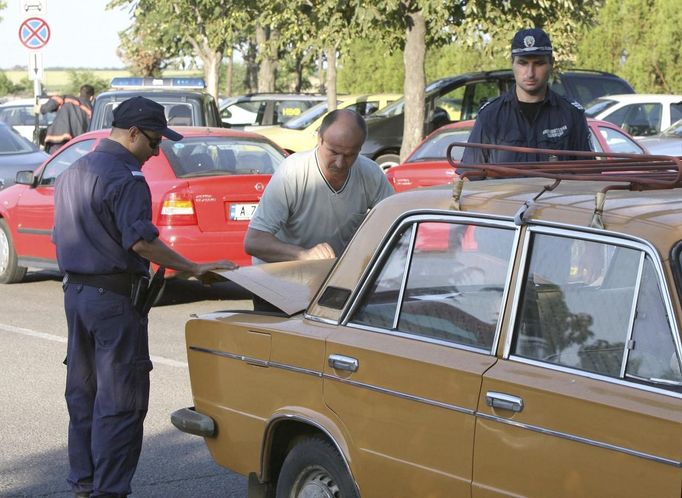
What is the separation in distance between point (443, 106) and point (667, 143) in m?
4.85

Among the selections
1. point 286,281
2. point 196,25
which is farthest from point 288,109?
point 286,281

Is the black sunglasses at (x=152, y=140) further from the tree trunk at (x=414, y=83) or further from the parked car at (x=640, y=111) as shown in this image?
the parked car at (x=640, y=111)

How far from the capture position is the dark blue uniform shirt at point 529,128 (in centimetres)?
638

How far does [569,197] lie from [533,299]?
364 millimetres

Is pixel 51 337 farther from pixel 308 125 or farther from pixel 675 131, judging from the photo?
pixel 308 125

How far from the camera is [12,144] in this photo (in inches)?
750

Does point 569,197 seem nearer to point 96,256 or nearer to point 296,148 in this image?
point 96,256

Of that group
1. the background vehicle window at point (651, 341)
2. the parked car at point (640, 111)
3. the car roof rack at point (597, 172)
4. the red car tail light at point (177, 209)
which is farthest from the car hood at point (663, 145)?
the background vehicle window at point (651, 341)

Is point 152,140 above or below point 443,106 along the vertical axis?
above

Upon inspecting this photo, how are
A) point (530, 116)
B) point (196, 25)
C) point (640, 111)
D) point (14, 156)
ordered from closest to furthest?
point (530, 116) → point (14, 156) → point (640, 111) → point (196, 25)

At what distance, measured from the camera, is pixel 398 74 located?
4784cm

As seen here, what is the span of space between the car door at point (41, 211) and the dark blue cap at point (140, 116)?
6819 mm

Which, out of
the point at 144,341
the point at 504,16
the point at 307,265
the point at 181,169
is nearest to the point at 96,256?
the point at 144,341

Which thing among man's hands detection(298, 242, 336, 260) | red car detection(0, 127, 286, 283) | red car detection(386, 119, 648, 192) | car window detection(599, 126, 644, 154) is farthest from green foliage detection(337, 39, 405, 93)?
man's hands detection(298, 242, 336, 260)
